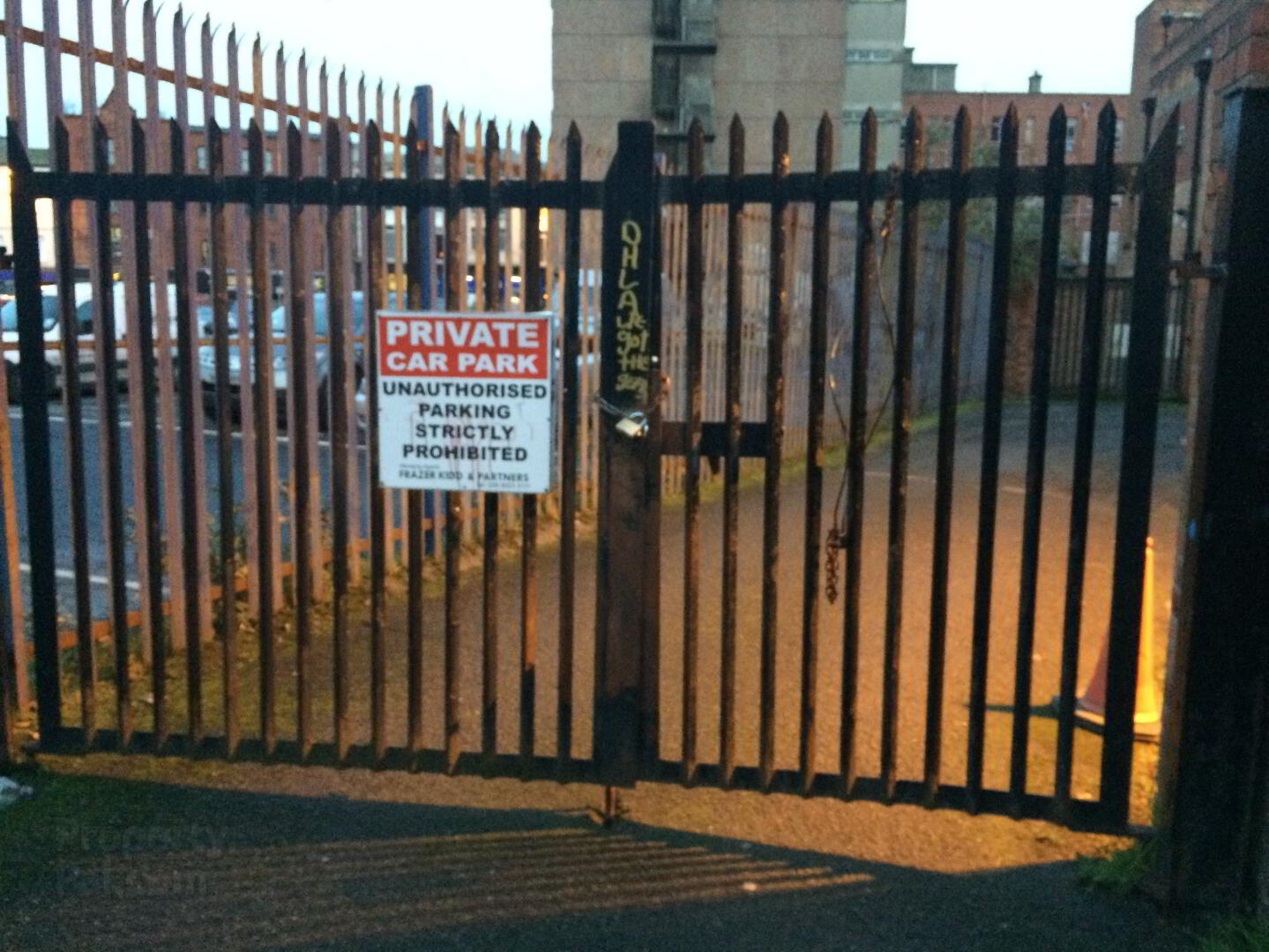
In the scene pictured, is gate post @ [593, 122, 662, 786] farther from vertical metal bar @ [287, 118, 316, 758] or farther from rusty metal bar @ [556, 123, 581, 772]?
vertical metal bar @ [287, 118, 316, 758]

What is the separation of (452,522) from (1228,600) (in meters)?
2.39

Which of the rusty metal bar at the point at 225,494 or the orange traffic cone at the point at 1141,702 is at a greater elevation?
the rusty metal bar at the point at 225,494

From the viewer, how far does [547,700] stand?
5836 mm

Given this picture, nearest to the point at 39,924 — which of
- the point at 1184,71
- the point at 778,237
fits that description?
the point at 778,237

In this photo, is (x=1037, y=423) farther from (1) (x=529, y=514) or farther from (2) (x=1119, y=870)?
(1) (x=529, y=514)

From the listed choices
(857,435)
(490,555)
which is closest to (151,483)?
(490,555)

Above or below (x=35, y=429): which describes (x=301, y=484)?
below

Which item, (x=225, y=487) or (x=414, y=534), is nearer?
(x=414, y=534)

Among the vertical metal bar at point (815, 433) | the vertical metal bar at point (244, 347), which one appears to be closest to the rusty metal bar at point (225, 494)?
the vertical metal bar at point (244, 347)

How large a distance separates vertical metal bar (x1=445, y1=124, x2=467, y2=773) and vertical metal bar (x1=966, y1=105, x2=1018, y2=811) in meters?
1.66

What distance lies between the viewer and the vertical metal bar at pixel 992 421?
12.2 ft

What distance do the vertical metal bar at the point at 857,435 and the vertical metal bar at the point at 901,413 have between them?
95mm

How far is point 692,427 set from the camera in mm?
4098

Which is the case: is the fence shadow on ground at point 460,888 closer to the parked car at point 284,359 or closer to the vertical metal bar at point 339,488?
the vertical metal bar at point 339,488
